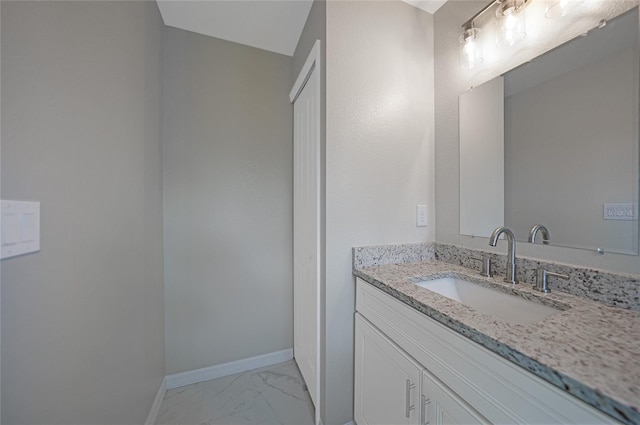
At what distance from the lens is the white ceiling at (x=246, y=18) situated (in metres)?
1.41

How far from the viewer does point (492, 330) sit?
60cm

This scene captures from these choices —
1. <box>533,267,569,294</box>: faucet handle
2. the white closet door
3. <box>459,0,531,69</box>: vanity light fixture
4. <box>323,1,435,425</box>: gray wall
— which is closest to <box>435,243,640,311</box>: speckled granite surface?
<box>533,267,569,294</box>: faucet handle

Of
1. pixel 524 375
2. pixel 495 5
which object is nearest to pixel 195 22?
pixel 495 5

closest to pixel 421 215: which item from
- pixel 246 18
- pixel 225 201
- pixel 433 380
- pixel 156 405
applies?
pixel 433 380

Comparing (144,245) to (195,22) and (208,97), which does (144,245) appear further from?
(195,22)

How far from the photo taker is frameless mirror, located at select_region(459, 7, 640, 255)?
0.76 m

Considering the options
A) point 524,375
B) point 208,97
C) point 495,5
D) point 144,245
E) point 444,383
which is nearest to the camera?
point 524,375

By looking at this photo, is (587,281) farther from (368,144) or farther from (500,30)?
(500,30)

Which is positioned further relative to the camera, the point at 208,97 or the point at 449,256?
the point at 208,97

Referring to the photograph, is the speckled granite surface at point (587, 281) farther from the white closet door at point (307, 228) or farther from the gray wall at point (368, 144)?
the white closet door at point (307, 228)

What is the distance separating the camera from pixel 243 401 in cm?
147

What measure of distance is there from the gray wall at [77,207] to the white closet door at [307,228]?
913 millimetres

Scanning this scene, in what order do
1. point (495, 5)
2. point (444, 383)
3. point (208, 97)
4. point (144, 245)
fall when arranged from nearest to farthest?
point (444, 383) < point (495, 5) < point (144, 245) < point (208, 97)

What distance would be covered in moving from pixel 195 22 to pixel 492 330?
7.68 ft
